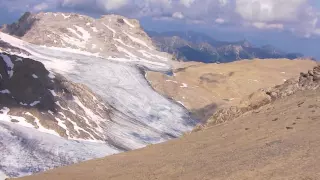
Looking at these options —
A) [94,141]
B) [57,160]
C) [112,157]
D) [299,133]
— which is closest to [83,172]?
[112,157]

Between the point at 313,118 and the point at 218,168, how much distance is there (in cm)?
823

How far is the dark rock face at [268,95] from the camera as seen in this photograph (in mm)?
40250

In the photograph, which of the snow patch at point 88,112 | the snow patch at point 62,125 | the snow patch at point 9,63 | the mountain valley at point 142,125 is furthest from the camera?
the snow patch at point 88,112

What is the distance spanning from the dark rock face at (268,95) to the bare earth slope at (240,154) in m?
3.30

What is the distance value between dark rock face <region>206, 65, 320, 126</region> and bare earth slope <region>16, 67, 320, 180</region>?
3305 millimetres

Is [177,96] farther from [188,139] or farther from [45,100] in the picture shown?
[188,139]

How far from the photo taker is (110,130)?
427 ft

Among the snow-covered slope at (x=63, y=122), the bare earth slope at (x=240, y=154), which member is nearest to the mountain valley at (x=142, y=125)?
the bare earth slope at (x=240, y=154)

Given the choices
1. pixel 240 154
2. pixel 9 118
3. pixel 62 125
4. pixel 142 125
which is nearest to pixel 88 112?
pixel 62 125

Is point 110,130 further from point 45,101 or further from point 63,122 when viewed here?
point 45,101

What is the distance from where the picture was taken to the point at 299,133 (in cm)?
2730

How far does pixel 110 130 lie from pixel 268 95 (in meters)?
91.0

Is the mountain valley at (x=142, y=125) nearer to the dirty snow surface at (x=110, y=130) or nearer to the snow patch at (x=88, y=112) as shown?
the dirty snow surface at (x=110, y=130)

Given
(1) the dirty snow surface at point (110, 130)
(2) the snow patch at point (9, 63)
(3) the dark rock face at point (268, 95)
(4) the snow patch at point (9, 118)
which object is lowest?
(1) the dirty snow surface at point (110, 130)
